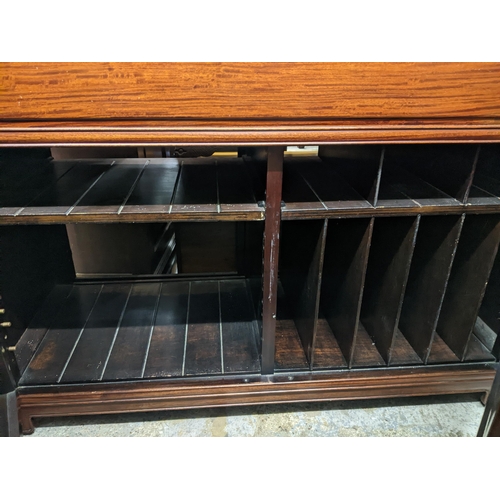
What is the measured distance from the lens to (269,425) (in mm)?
1350

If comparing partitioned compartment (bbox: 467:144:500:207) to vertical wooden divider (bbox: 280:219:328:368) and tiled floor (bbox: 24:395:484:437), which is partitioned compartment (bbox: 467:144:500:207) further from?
tiled floor (bbox: 24:395:484:437)

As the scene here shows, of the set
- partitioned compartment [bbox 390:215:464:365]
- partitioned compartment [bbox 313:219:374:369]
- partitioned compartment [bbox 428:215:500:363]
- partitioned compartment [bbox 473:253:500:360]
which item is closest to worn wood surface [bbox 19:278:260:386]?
partitioned compartment [bbox 313:219:374:369]

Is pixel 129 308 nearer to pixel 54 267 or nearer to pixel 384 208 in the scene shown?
pixel 54 267

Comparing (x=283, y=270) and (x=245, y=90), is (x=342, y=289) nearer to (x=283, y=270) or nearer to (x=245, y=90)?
(x=283, y=270)

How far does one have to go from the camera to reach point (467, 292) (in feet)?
4.21

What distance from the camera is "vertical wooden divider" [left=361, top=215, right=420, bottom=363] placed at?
118 cm

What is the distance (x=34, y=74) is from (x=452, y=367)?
1.50 metres

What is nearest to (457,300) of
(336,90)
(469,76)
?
(469,76)

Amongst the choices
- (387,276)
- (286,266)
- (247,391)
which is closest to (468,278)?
(387,276)

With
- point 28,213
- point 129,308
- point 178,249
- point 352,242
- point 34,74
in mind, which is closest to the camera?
point 34,74

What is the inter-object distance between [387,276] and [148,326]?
0.94m

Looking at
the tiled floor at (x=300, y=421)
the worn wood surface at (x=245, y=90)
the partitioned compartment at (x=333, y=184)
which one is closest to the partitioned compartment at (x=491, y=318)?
Result: the tiled floor at (x=300, y=421)

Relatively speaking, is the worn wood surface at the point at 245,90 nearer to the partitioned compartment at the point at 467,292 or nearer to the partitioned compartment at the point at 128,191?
the partitioned compartment at the point at 128,191

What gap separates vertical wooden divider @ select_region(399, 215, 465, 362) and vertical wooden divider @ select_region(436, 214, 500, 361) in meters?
0.12
